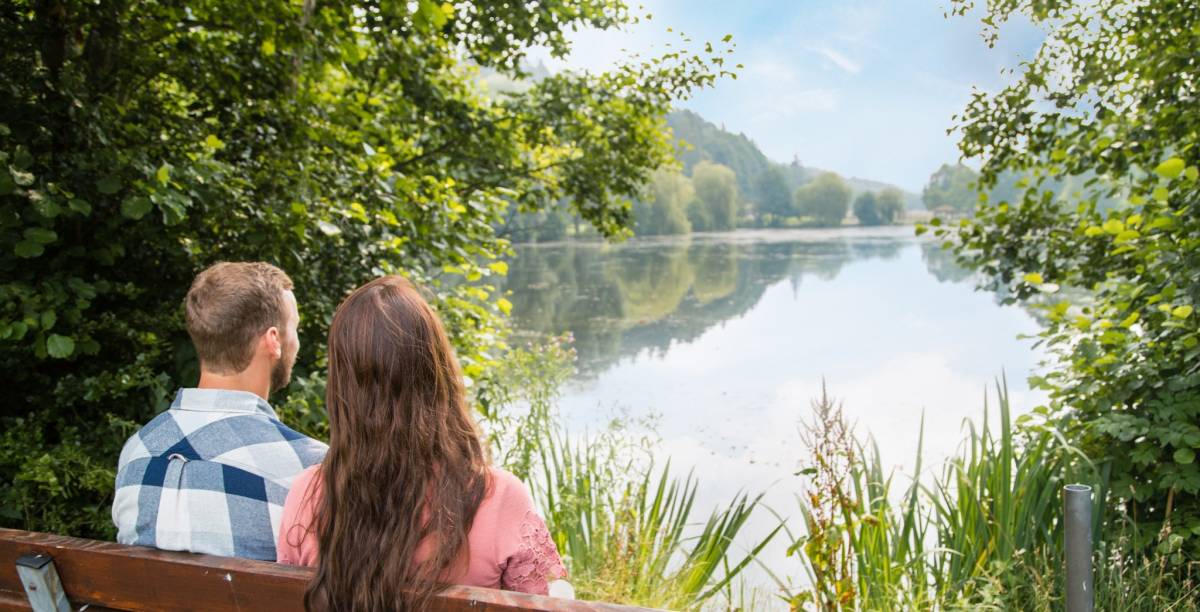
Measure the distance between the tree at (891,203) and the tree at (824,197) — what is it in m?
0.88

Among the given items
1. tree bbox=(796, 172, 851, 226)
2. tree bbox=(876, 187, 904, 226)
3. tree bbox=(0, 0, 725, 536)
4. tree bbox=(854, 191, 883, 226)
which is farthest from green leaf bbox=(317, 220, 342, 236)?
tree bbox=(854, 191, 883, 226)

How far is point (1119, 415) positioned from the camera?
105 inches

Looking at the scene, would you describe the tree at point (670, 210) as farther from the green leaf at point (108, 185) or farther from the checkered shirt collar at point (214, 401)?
the checkered shirt collar at point (214, 401)

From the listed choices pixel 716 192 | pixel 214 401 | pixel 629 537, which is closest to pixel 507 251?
pixel 629 537

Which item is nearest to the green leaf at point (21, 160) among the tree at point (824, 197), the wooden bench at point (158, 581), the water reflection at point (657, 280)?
the wooden bench at point (158, 581)

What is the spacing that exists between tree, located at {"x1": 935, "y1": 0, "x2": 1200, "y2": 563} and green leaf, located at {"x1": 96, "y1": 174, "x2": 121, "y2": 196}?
3287 millimetres

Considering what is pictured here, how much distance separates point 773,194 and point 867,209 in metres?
3.28

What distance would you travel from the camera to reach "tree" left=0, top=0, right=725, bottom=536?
2.62 meters

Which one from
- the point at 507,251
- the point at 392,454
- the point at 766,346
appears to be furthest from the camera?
the point at 766,346

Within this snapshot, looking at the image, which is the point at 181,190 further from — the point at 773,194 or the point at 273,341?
the point at 773,194

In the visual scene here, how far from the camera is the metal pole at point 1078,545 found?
1.29 m

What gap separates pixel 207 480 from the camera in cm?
138

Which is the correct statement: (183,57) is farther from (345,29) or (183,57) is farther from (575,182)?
(575,182)

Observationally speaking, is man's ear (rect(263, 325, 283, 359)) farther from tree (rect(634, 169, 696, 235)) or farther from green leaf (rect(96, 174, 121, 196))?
tree (rect(634, 169, 696, 235))
